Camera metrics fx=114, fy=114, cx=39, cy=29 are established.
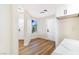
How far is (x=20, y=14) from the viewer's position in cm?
123

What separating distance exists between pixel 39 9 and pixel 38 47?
413 mm

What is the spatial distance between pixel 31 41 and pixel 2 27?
0.35 meters

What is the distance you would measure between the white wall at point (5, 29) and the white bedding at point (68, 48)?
1.72 feet

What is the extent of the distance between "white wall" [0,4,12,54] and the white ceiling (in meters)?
0.21

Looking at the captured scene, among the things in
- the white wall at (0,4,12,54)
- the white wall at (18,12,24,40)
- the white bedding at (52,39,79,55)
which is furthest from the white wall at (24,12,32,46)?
the white bedding at (52,39,79,55)

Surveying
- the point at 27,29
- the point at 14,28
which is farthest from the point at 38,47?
the point at 14,28

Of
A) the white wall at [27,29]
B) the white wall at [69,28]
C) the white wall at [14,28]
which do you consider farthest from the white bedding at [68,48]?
the white wall at [14,28]

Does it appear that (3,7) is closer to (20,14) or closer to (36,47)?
(20,14)

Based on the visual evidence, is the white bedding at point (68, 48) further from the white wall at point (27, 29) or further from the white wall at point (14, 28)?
the white wall at point (14, 28)

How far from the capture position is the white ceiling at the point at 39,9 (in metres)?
1.23

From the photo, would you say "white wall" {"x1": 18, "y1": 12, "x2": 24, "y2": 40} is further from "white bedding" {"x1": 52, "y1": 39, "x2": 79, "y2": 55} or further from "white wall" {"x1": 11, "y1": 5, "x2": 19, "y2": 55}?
"white bedding" {"x1": 52, "y1": 39, "x2": 79, "y2": 55}

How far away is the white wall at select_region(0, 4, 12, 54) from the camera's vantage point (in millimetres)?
1229

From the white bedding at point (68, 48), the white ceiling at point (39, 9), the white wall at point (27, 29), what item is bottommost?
the white bedding at point (68, 48)
